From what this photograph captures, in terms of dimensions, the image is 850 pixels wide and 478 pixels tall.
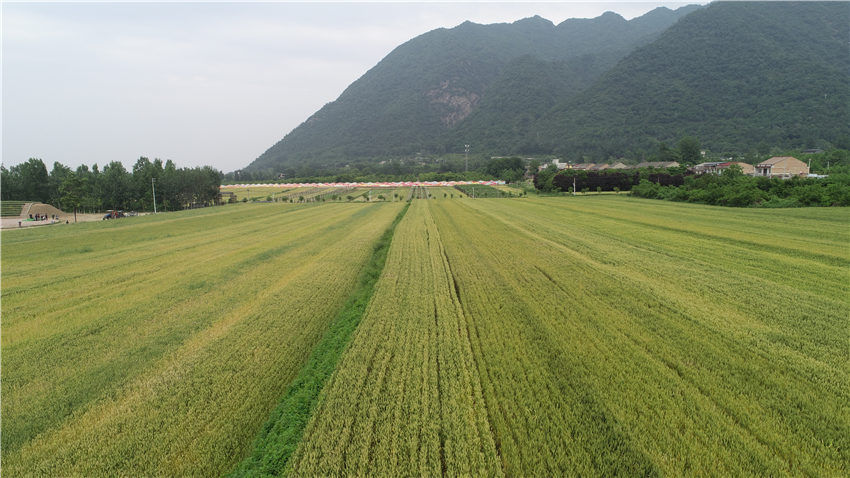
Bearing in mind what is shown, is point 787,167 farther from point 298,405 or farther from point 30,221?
point 30,221

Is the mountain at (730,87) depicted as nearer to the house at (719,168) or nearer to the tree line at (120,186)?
the house at (719,168)

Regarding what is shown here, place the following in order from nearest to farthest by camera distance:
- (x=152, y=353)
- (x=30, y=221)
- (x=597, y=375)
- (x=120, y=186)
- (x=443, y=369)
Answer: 1. (x=597, y=375)
2. (x=443, y=369)
3. (x=152, y=353)
4. (x=30, y=221)
5. (x=120, y=186)

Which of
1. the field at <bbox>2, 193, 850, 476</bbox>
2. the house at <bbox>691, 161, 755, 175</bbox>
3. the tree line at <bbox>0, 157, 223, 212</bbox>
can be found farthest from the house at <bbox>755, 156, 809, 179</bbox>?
the tree line at <bbox>0, 157, 223, 212</bbox>

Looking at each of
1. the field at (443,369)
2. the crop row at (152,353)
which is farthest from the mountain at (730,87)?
the crop row at (152,353)

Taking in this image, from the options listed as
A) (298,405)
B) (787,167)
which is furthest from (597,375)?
(787,167)

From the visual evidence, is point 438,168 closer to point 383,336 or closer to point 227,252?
point 227,252

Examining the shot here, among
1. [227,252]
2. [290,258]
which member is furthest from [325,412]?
[227,252]

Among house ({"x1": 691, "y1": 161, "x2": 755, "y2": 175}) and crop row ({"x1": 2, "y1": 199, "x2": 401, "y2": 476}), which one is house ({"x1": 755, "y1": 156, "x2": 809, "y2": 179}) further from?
crop row ({"x1": 2, "y1": 199, "x2": 401, "y2": 476})
